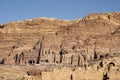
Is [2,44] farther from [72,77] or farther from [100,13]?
[72,77]

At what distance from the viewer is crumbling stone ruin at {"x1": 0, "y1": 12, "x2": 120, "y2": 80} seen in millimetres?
80312

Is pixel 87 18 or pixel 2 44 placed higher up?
pixel 87 18

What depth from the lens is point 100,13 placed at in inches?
3898

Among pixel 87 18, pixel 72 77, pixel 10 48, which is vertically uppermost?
pixel 87 18

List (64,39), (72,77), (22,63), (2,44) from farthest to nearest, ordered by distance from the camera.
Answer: (2,44) < (64,39) < (22,63) < (72,77)

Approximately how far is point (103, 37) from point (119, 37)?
3517 mm

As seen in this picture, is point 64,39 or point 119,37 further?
point 64,39

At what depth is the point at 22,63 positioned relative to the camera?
85.7m

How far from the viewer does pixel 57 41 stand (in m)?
90.9

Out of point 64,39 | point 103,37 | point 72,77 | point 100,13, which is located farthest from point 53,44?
point 72,77

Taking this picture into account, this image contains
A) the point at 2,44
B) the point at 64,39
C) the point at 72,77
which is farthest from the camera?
the point at 2,44

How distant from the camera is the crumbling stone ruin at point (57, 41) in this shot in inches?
3162

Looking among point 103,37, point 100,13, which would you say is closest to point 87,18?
point 100,13

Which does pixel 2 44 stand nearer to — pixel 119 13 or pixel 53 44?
pixel 53 44
